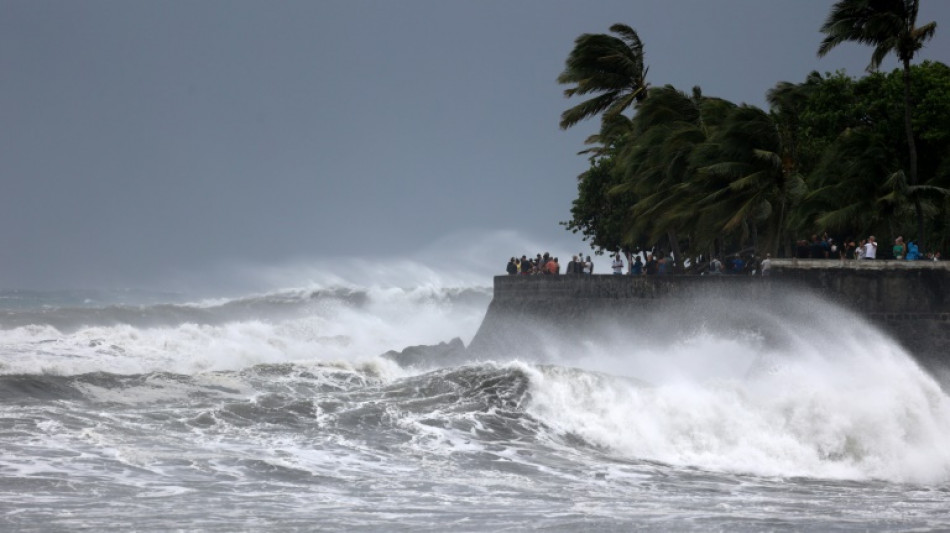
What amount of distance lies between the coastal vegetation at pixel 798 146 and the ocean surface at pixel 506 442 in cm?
374

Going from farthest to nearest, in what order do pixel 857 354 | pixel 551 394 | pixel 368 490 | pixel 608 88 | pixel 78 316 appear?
pixel 78 316
pixel 608 88
pixel 857 354
pixel 551 394
pixel 368 490

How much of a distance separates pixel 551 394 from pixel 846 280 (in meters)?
5.67

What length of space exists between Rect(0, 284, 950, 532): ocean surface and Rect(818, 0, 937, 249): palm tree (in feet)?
15.6

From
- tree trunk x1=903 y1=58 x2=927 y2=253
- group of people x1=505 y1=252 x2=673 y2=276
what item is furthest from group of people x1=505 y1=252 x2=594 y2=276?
tree trunk x1=903 y1=58 x2=927 y2=253

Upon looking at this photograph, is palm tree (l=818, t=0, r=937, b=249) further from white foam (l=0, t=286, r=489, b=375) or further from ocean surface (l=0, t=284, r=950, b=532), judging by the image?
white foam (l=0, t=286, r=489, b=375)

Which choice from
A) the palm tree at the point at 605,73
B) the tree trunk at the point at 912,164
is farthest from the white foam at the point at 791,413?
the palm tree at the point at 605,73

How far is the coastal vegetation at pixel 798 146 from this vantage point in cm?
2241

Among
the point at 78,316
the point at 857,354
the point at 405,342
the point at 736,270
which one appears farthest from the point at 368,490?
the point at 78,316

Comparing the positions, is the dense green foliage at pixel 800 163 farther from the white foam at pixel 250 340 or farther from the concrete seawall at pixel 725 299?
the white foam at pixel 250 340

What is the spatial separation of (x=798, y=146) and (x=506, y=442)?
15980mm

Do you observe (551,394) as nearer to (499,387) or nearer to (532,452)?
(499,387)

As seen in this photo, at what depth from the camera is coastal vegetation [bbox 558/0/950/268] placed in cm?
2241

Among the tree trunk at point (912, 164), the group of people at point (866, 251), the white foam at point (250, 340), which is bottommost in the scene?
the white foam at point (250, 340)

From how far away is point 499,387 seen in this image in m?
18.0
